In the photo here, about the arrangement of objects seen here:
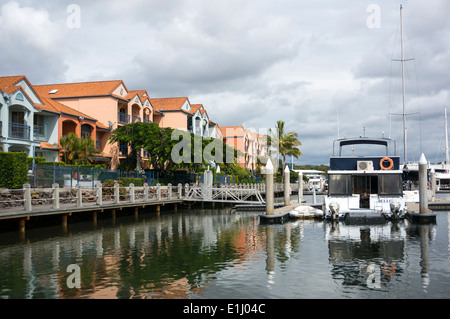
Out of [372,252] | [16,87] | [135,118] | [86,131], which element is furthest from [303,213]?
[135,118]

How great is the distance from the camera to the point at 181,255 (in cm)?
1568

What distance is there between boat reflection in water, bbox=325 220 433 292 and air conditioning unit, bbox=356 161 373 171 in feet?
10.9

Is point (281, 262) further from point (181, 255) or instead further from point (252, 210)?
point (252, 210)

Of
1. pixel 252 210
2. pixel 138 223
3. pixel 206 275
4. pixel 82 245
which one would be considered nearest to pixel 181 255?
pixel 206 275

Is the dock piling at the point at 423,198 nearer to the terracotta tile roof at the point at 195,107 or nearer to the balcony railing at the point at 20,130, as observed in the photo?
the balcony railing at the point at 20,130

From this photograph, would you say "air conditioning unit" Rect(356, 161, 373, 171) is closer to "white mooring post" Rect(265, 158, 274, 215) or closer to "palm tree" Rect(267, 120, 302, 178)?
"white mooring post" Rect(265, 158, 274, 215)

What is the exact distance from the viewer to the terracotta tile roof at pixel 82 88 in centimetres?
4615

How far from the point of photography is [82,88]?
48156 mm

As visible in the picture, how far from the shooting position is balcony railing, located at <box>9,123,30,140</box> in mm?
33219

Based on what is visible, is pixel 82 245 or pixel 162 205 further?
pixel 162 205

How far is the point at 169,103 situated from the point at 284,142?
21.2 m

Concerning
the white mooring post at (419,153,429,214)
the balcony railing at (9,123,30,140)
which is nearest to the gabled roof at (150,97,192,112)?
the balcony railing at (9,123,30,140)

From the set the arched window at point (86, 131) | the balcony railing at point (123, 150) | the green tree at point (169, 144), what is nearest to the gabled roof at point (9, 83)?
the arched window at point (86, 131)
